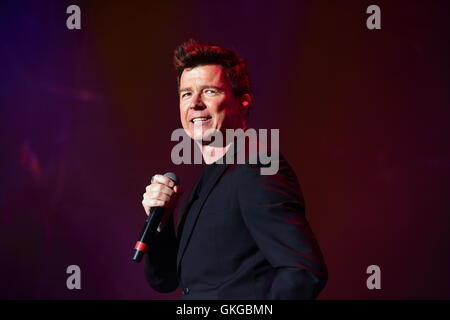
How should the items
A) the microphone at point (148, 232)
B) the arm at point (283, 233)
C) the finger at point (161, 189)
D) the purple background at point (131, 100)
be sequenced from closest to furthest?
the arm at point (283, 233), the microphone at point (148, 232), the finger at point (161, 189), the purple background at point (131, 100)

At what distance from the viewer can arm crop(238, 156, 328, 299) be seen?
136 centimetres

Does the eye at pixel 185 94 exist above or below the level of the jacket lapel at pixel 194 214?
above

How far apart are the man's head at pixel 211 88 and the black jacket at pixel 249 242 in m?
0.21

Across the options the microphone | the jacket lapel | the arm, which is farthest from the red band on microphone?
the arm

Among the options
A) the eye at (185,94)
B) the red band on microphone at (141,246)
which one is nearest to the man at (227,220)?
the eye at (185,94)

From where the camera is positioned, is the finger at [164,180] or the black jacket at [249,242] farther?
the finger at [164,180]

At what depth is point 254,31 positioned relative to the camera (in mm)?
3184

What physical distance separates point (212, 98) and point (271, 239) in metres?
0.57

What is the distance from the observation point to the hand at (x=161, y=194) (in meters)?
1.64

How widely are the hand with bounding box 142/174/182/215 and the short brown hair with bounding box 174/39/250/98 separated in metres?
0.39

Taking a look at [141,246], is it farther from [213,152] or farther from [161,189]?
[213,152]

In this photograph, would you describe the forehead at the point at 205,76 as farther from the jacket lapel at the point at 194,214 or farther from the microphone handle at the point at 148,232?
the microphone handle at the point at 148,232

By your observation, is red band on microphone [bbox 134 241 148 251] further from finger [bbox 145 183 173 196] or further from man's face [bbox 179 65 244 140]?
man's face [bbox 179 65 244 140]

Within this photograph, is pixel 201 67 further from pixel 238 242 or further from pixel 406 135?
pixel 406 135
